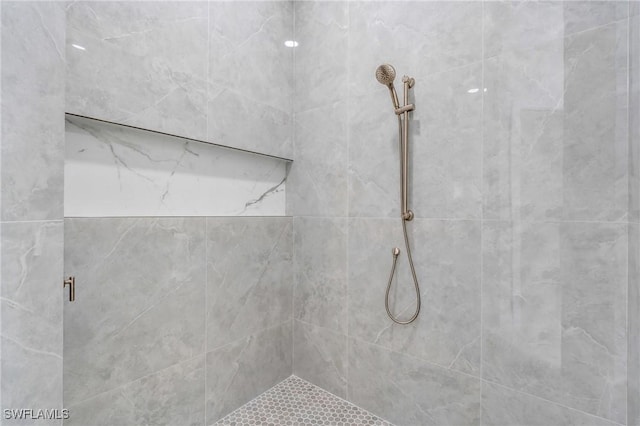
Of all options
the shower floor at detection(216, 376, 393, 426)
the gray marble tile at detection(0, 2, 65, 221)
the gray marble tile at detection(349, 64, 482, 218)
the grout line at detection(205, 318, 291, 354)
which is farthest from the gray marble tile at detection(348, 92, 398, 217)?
the gray marble tile at detection(0, 2, 65, 221)

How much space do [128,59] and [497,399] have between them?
183 centimetres

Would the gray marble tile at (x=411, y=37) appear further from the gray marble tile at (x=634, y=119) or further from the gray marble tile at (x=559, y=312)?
the gray marble tile at (x=559, y=312)

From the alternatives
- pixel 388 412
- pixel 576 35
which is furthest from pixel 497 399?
pixel 576 35

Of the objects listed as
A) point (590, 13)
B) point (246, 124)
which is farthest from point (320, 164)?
point (590, 13)

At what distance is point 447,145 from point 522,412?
3.33 ft

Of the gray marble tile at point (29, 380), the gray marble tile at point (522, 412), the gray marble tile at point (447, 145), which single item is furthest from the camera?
the gray marble tile at point (447, 145)

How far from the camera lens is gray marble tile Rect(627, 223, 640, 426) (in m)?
0.94

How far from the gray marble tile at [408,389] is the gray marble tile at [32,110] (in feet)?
4.43

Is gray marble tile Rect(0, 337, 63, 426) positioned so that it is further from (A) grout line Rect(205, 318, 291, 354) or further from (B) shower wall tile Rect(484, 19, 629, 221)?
(B) shower wall tile Rect(484, 19, 629, 221)

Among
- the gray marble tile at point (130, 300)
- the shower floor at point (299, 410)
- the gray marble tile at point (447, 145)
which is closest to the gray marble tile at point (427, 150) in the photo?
the gray marble tile at point (447, 145)

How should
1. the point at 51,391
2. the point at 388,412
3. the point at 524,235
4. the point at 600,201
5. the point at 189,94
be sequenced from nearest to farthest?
the point at 51,391 < the point at 600,201 < the point at 524,235 < the point at 189,94 < the point at 388,412

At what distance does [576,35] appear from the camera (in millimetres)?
1074

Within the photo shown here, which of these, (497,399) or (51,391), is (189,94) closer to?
(51,391)

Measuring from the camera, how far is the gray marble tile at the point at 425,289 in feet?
4.25
